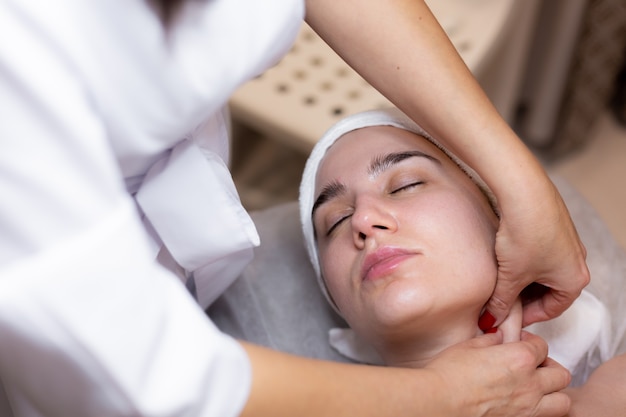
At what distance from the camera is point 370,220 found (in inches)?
39.2

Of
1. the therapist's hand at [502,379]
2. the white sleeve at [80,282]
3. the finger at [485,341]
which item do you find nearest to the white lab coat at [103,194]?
the white sleeve at [80,282]

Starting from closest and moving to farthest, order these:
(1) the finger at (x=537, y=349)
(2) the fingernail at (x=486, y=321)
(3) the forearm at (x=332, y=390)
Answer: (3) the forearm at (x=332, y=390) → (1) the finger at (x=537, y=349) → (2) the fingernail at (x=486, y=321)

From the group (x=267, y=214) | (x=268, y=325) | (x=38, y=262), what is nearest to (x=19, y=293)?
(x=38, y=262)

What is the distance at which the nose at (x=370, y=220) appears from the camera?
997 millimetres

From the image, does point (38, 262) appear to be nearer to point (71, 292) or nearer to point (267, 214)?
point (71, 292)

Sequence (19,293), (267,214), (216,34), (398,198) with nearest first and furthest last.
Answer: (19,293)
(216,34)
(398,198)
(267,214)

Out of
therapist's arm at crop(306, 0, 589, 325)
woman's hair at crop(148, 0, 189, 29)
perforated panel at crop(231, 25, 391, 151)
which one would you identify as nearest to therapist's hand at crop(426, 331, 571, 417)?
therapist's arm at crop(306, 0, 589, 325)

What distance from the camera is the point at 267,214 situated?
4.55 feet

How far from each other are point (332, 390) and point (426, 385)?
0.14m

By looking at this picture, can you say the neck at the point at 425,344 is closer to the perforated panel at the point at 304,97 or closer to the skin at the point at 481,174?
the skin at the point at 481,174

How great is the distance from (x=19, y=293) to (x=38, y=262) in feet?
0.09

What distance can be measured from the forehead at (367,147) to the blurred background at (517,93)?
0.38m

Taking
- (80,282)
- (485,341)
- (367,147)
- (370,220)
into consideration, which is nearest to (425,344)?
(485,341)

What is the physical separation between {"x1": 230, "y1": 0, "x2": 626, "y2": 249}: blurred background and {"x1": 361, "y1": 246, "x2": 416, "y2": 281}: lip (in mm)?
586
